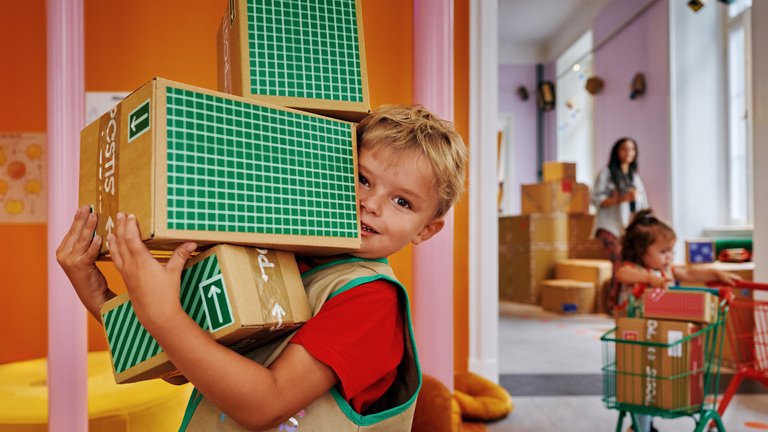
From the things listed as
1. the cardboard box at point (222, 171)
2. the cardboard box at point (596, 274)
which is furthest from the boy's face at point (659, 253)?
the cardboard box at point (596, 274)

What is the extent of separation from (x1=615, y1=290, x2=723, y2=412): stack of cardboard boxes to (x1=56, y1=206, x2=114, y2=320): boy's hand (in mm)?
1850

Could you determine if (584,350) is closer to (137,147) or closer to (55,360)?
(55,360)

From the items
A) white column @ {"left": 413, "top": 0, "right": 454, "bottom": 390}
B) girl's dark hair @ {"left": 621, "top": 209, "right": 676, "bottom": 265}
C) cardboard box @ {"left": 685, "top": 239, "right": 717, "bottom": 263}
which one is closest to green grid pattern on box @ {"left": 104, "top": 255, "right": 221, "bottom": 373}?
white column @ {"left": 413, "top": 0, "right": 454, "bottom": 390}

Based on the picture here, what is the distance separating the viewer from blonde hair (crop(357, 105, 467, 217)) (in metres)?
1.00

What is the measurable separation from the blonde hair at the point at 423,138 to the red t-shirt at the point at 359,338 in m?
0.19

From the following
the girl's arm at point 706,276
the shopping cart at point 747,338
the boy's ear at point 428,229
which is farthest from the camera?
the girl's arm at point 706,276

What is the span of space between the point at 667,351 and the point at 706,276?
2.14 feet

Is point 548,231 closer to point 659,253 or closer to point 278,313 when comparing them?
point 659,253

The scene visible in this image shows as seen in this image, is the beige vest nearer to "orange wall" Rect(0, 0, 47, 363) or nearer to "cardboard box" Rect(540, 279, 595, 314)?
"orange wall" Rect(0, 0, 47, 363)

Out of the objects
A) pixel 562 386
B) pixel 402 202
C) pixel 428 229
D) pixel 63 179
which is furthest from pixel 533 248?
pixel 402 202

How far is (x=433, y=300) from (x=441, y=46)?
2.71 feet

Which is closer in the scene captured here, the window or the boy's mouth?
the boy's mouth

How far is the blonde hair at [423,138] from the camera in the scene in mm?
996

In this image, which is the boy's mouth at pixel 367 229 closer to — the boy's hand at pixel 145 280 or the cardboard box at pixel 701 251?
the boy's hand at pixel 145 280
